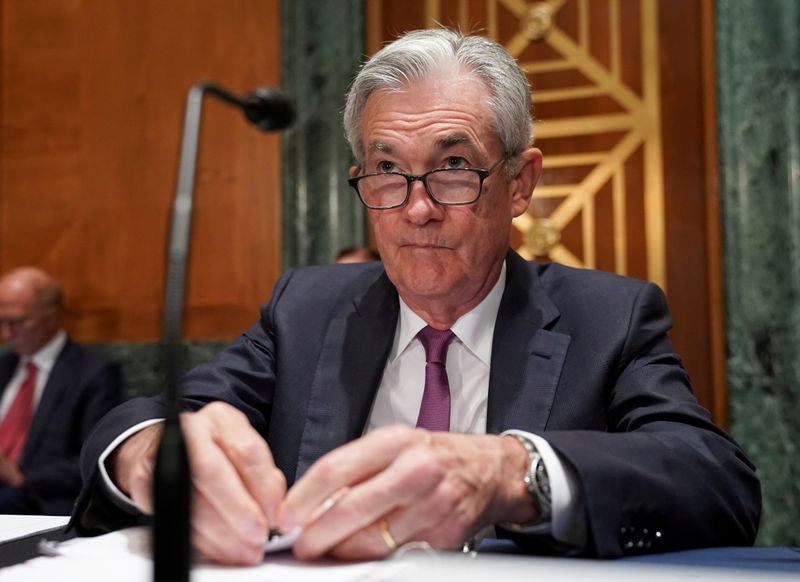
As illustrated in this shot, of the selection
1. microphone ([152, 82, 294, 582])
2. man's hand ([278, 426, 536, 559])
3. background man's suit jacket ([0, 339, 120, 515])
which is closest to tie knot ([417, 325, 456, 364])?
man's hand ([278, 426, 536, 559])

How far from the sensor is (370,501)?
3.01 ft

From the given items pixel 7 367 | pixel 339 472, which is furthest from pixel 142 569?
pixel 7 367

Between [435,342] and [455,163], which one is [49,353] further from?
[455,163]

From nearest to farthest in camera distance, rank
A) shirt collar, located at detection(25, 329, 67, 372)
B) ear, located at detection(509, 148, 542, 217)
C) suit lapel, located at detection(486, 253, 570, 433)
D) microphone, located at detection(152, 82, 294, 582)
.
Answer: microphone, located at detection(152, 82, 294, 582) < suit lapel, located at detection(486, 253, 570, 433) < ear, located at detection(509, 148, 542, 217) < shirt collar, located at detection(25, 329, 67, 372)

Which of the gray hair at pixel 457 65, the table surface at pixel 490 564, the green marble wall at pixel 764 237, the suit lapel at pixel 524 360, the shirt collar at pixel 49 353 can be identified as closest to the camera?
the table surface at pixel 490 564

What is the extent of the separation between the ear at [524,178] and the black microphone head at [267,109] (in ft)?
2.39

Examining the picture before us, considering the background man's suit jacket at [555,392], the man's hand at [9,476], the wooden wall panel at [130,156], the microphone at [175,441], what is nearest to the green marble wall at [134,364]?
the wooden wall panel at [130,156]

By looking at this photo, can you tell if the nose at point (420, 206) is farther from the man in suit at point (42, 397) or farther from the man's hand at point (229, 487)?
the man in suit at point (42, 397)

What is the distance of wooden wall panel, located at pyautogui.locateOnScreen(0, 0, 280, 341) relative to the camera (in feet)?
12.5

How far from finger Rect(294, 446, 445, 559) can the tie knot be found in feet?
2.35

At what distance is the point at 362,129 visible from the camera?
172 cm

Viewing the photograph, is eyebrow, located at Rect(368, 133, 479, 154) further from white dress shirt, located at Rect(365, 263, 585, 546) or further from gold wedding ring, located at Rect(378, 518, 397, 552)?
gold wedding ring, located at Rect(378, 518, 397, 552)

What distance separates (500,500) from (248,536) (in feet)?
0.98

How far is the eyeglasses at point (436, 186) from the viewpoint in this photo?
161 cm
